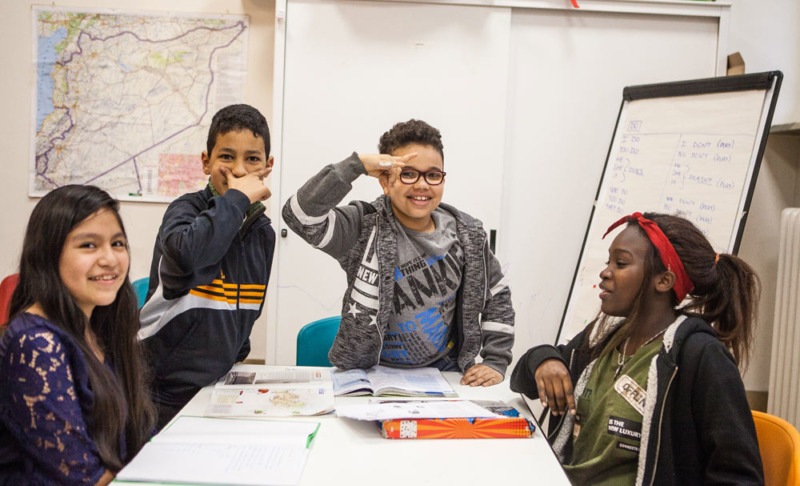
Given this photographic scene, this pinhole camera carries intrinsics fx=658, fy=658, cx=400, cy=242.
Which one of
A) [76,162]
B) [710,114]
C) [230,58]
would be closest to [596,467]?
[710,114]

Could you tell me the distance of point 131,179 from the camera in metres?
3.31

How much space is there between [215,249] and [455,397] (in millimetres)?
665

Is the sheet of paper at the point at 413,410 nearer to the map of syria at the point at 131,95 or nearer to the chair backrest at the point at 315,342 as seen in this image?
the chair backrest at the point at 315,342

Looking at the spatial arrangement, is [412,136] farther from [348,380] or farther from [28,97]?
[28,97]

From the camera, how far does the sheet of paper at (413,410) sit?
1322mm

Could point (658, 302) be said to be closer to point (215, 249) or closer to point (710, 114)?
point (215, 249)

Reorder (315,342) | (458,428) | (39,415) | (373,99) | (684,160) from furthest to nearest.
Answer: (373,99) → (684,160) → (315,342) → (458,428) → (39,415)

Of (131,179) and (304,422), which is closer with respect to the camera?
(304,422)

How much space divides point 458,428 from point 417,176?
2.46 feet

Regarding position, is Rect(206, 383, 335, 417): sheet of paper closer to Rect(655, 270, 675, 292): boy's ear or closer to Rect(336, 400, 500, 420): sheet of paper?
Rect(336, 400, 500, 420): sheet of paper

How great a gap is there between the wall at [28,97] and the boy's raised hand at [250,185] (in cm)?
165

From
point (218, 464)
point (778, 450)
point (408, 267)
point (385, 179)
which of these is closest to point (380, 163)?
point (385, 179)

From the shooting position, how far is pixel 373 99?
10.2ft

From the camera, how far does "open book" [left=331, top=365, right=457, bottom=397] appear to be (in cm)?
155
